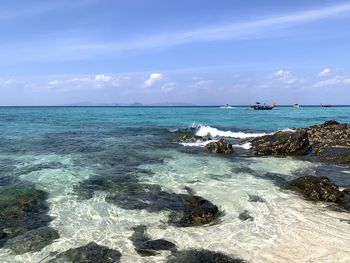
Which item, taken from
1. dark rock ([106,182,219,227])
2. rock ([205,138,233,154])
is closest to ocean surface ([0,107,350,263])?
dark rock ([106,182,219,227])

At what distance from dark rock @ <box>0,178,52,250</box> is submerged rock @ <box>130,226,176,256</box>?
324 cm

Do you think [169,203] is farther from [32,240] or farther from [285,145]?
[285,145]

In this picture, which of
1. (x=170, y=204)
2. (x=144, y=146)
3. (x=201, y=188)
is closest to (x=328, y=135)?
(x=144, y=146)

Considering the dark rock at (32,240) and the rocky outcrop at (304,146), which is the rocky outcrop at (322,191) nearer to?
the rocky outcrop at (304,146)

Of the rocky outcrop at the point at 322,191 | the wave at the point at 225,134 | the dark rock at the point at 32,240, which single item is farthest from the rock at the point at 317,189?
the wave at the point at 225,134

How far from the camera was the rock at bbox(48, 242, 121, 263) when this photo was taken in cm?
990

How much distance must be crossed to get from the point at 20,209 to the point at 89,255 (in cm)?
489

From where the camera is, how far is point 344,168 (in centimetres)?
2227

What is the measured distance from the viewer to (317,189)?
1589cm

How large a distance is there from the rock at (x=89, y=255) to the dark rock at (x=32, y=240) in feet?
3.07

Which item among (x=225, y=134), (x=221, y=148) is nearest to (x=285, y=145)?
(x=221, y=148)

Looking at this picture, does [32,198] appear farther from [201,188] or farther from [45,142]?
[45,142]

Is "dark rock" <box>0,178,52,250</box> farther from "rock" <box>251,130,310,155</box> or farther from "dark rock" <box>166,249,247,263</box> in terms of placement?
"rock" <box>251,130,310,155</box>

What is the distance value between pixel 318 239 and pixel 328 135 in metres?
24.1
